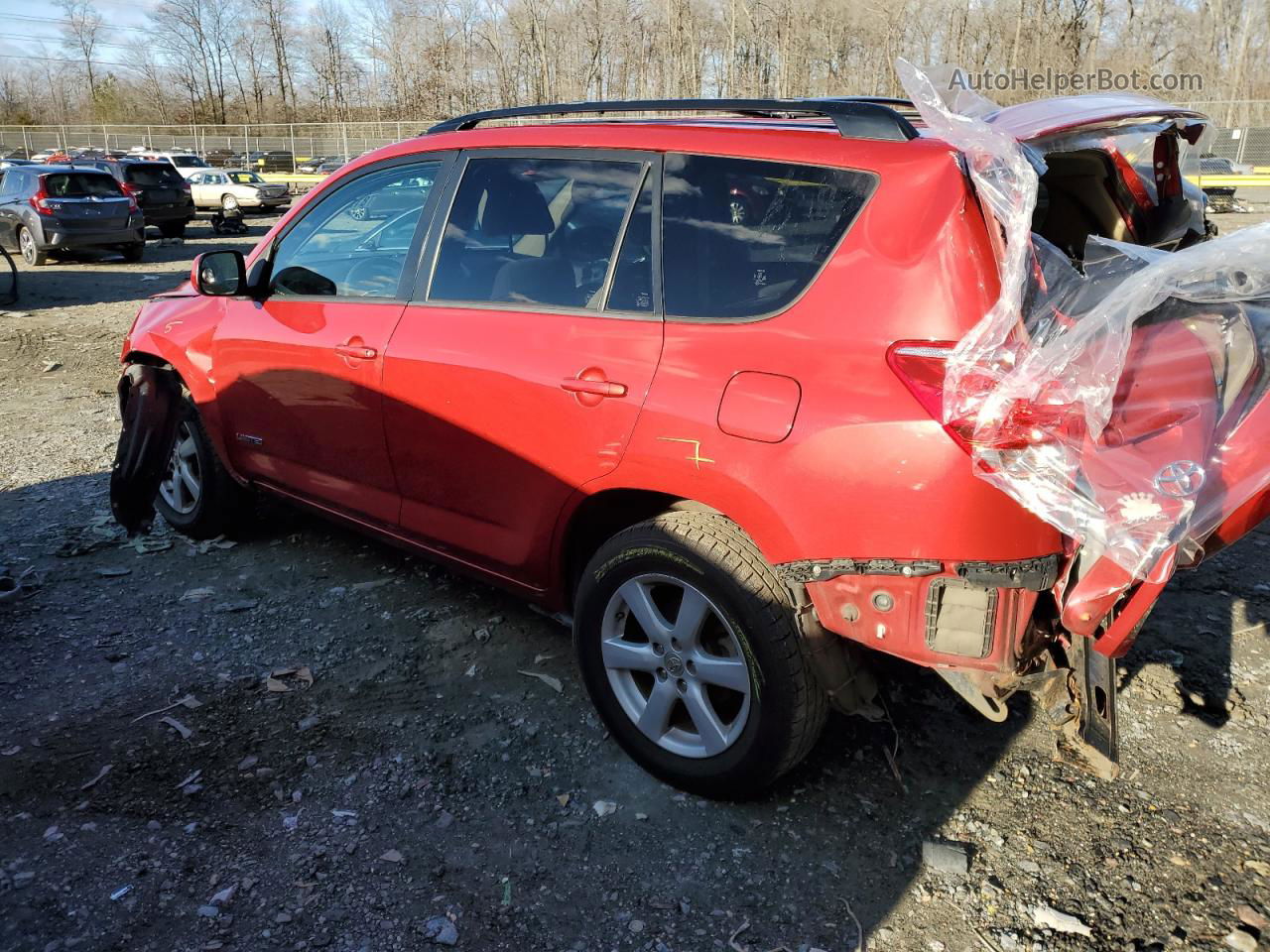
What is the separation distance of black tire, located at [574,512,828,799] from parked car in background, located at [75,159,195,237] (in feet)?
70.9

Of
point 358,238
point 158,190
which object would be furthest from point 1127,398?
point 158,190

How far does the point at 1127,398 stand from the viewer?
225 centimetres

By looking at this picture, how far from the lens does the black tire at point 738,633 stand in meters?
2.64

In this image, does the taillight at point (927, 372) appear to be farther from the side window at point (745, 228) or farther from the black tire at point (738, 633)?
the black tire at point (738, 633)

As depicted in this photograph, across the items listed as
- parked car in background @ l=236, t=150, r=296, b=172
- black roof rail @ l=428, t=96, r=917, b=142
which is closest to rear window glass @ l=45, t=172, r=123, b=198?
black roof rail @ l=428, t=96, r=917, b=142

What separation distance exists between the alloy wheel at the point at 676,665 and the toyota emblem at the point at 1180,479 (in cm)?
114

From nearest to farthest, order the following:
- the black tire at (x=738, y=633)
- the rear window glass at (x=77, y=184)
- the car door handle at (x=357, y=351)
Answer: the black tire at (x=738, y=633) < the car door handle at (x=357, y=351) < the rear window glass at (x=77, y=184)

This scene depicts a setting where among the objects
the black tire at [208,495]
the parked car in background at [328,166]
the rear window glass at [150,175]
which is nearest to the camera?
the black tire at [208,495]

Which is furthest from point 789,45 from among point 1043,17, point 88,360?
point 88,360

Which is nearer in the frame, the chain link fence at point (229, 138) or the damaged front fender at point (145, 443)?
the damaged front fender at point (145, 443)

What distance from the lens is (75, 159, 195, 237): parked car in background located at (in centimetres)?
2097

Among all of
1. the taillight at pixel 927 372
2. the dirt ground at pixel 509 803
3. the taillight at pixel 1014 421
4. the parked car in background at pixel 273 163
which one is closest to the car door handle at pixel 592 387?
the taillight at pixel 927 372

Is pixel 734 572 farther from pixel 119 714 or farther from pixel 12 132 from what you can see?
pixel 12 132

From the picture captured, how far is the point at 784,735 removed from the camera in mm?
2682
